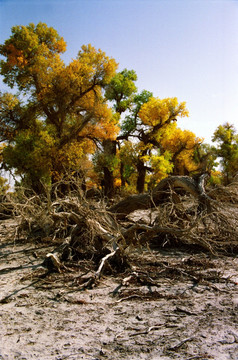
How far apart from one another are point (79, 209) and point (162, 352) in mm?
4112

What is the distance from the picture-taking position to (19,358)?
2.82 metres

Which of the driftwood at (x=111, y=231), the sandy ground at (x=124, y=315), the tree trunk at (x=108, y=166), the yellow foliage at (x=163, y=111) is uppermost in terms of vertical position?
the yellow foliage at (x=163, y=111)

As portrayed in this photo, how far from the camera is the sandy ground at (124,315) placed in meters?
2.93

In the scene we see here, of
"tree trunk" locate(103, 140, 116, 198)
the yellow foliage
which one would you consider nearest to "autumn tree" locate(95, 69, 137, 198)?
"tree trunk" locate(103, 140, 116, 198)

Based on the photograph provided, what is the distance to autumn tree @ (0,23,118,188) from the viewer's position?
58.7 feet

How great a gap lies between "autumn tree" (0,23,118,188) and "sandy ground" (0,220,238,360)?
12619mm

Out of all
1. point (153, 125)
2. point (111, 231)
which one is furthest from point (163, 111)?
point (111, 231)

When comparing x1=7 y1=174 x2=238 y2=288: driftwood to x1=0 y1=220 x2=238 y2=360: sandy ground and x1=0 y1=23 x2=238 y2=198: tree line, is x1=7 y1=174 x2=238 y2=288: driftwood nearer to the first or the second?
x1=0 y1=220 x2=238 y2=360: sandy ground

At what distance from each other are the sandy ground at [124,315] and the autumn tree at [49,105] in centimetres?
1262

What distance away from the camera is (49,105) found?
63.0 feet

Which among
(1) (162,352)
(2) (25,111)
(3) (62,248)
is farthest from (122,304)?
(2) (25,111)

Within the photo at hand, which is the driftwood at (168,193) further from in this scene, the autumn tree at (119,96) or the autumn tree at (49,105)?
the autumn tree at (119,96)

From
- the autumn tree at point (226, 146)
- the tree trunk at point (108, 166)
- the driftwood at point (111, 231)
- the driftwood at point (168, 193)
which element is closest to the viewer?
the driftwood at point (111, 231)

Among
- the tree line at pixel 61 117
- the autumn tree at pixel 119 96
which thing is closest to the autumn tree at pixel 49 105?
the tree line at pixel 61 117
